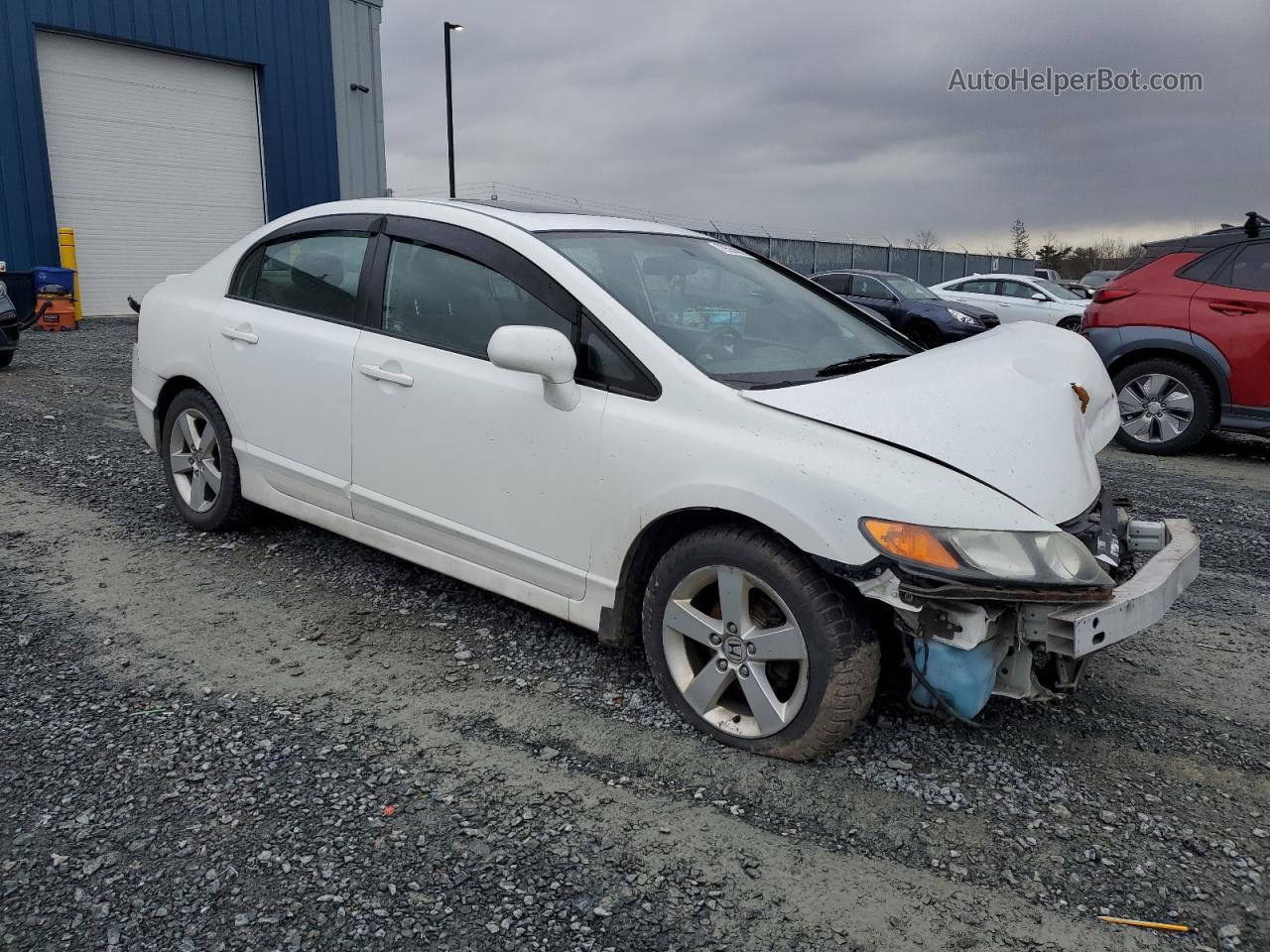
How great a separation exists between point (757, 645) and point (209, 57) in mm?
18437

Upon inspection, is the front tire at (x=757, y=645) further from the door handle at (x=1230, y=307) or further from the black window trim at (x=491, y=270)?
the door handle at (x=1230, y=307)

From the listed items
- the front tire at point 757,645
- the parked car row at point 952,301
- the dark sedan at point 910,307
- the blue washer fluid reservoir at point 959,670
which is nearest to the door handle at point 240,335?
the front tire at point 757,645

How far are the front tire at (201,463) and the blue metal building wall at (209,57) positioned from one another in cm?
1347

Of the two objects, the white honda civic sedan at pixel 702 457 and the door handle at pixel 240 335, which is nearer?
the white honda civic sedan at pixel 702 457

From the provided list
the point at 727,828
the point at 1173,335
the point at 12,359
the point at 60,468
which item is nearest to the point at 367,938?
the point at 727,828

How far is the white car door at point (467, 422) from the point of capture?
315 cm

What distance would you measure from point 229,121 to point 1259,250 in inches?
673

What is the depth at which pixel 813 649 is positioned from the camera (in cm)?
268

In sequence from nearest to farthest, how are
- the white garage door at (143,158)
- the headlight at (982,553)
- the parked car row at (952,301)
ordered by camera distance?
the headlight at (982,553)
the parked car row at (952,301)
the white garage door at (143,158)

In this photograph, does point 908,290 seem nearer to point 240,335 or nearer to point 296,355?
point 240,335

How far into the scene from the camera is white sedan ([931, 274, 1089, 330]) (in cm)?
1783

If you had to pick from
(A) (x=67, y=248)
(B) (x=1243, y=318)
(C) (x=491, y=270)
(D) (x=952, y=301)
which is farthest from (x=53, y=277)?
(B) (x=1243, y=318)

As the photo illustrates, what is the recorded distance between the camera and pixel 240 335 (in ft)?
13.9

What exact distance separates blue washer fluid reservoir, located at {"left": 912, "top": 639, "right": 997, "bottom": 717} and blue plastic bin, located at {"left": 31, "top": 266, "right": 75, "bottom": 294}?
15.5 metres
